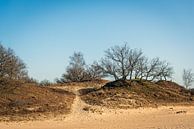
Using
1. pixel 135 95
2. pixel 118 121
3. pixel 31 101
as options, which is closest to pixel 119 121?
pixel 118 121

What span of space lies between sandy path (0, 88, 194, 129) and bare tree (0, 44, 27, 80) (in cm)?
1061

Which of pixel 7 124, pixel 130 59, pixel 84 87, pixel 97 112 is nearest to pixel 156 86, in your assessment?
pixel 130 59

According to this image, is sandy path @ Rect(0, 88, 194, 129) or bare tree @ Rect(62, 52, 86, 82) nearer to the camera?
sandy path @ Rect(0, 88, 194, 129)

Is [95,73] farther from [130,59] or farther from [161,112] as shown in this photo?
[161,112]

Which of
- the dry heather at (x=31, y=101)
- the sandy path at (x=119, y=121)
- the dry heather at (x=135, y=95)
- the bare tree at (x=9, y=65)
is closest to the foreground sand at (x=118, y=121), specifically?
the sandy path at (x=119, y=121)

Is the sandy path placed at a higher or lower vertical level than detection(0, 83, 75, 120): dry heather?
lower

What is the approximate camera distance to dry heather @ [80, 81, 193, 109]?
1875 inches

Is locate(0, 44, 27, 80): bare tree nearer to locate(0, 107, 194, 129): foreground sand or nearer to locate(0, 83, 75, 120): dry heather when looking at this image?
locate(0, 83, 75, 120): dry heather

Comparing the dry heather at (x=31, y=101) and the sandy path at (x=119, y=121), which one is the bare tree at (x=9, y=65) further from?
the sandy path at (x=119, y=121)

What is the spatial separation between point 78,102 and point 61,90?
8214mm

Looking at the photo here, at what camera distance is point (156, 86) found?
56906 mm

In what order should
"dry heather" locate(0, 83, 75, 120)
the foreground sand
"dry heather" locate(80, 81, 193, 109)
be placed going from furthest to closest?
"dry heather" locate(80, 81, 193, 109) < "dry heather" locate(0, 83, 75, 120) < the foreground sand

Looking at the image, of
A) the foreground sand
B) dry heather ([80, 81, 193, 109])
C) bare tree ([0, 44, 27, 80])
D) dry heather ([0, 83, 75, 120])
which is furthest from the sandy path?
bare tree ([0, 44, 27, 80])

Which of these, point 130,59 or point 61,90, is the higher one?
point 130,59
